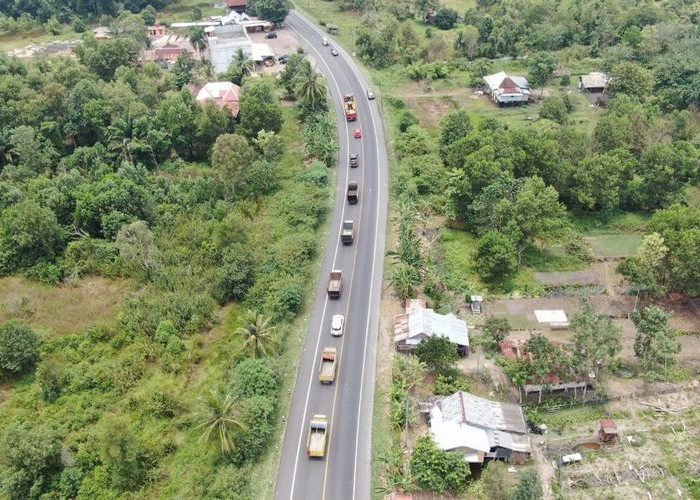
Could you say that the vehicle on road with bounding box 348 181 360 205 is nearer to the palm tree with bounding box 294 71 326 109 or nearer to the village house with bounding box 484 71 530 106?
the palm tree with bounding box 294 71 326 109

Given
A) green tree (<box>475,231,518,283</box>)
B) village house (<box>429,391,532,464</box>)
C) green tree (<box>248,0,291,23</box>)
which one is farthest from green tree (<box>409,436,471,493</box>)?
green tree (<box>248,0,291,23</box>)

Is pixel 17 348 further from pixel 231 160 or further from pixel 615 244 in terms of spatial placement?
pixel 615 244

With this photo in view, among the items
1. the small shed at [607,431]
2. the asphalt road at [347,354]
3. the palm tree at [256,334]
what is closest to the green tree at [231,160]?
the asphalt road at [347,354]

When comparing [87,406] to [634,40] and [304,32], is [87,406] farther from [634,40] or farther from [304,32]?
[634,40]

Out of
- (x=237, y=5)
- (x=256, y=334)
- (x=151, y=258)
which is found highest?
(x=237, y=5)

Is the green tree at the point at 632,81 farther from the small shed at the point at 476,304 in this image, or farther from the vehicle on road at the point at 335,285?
the vehicle on road at the point at 335,285

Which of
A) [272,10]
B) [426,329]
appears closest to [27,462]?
[426,329]
